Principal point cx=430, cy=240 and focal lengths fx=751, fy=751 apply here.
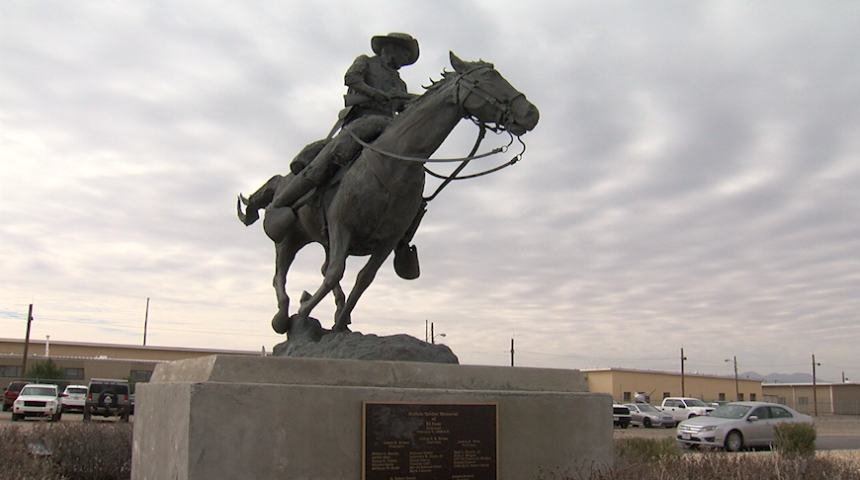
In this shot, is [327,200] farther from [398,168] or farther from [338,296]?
[338,296]

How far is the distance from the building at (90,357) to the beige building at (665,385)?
24.9 metres

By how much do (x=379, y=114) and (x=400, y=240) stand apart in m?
Answer: 1.29

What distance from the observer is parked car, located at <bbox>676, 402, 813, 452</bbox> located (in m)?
18.3

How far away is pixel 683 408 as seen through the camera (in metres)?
32.6

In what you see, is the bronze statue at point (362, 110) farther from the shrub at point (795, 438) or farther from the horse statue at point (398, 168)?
the shrub at point (795, 438)

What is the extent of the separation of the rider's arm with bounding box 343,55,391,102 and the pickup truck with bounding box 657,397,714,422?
27940mm

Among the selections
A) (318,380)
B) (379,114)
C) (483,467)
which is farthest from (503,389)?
(379,114)

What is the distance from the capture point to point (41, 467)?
28.2ft

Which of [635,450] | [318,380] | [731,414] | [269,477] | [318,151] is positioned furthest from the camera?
[731,414]

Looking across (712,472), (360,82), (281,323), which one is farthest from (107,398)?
(712,472)

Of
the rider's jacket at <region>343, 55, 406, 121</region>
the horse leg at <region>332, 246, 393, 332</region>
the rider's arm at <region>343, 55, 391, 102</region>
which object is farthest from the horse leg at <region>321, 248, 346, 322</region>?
the rider's arm at <region>343, 55, 391, 102</region>

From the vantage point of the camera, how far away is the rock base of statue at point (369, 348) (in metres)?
6.07

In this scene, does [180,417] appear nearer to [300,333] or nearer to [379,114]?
[300,333]

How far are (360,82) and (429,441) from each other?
3475 millimetres
